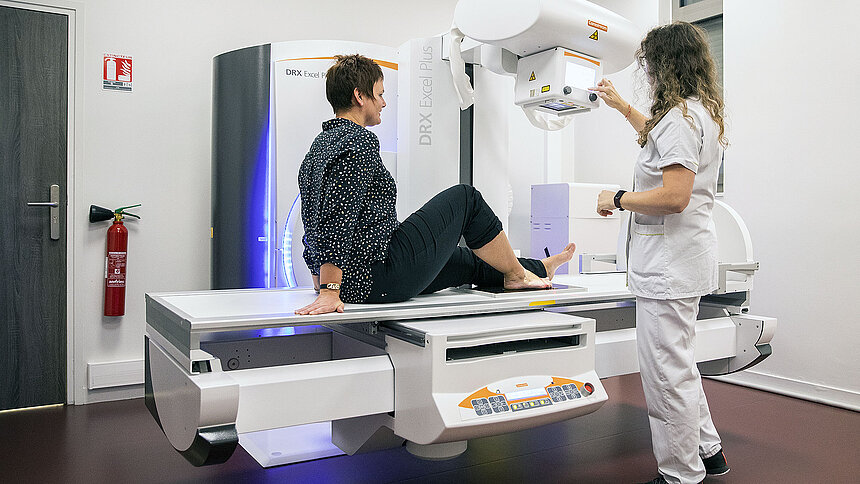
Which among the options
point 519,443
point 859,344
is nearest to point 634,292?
point 519,443

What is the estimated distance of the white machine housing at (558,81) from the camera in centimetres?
218

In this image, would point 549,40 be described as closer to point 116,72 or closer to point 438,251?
point 438,251

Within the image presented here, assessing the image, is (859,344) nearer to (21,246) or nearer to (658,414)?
(658,414)

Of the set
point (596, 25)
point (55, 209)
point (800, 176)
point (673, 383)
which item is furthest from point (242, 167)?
point (800, 176)

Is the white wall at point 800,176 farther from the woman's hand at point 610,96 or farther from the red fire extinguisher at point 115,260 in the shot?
the red fire extinguisher at point 115,260

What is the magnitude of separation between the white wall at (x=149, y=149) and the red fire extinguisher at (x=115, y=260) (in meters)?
0.07

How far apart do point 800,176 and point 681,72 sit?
1748mm

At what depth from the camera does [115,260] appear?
302cm

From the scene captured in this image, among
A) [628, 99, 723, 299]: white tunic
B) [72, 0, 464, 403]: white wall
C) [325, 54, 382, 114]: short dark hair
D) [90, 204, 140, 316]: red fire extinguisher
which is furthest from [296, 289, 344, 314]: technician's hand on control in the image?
[72, 0, 464, 403]: white wall

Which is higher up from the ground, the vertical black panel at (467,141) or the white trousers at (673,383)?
the vertical black panel at (467,141)

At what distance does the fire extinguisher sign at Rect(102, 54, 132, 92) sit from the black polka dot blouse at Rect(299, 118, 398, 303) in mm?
1777

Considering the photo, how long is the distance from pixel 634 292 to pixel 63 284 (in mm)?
2500

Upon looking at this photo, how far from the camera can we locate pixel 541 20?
6.79 ft

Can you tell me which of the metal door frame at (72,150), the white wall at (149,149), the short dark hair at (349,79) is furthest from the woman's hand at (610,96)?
the metal door frame at (72,150)
